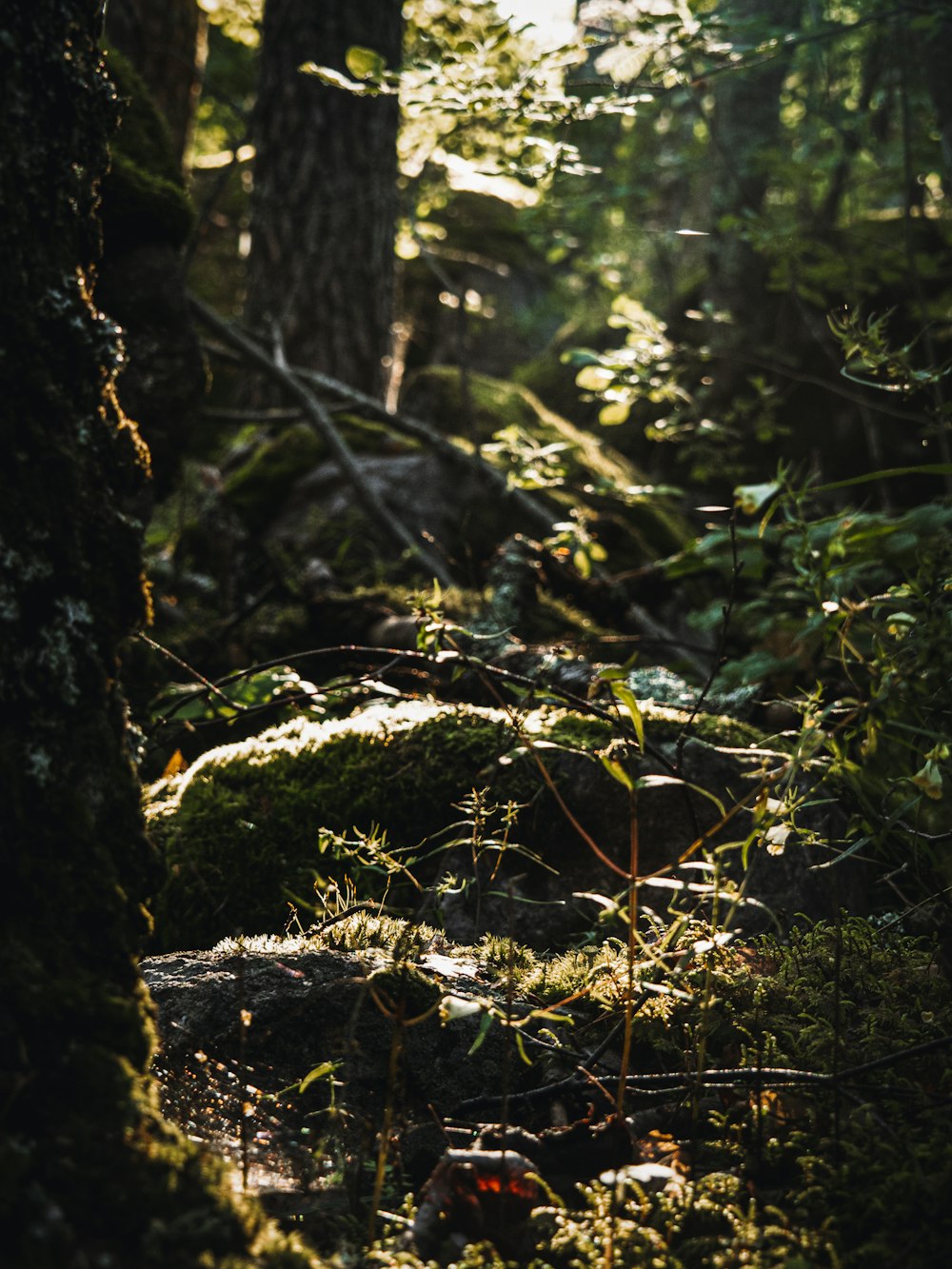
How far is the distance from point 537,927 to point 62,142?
2367 millimetres

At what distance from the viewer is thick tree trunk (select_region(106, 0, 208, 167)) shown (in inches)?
279

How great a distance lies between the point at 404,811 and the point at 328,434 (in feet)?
10.3

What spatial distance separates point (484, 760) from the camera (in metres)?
3.26

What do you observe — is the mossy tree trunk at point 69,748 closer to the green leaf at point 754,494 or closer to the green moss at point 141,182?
the green leaf at point 754,494

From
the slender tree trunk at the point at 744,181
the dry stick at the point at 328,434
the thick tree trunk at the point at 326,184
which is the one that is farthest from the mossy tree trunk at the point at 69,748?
the slender tree trunk at the point at 744,181

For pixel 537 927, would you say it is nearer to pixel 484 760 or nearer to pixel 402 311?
pixel 484 760

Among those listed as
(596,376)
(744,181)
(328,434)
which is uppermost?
(744,181)

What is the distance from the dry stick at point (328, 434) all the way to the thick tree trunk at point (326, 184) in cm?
152

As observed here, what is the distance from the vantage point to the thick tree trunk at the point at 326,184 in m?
7.38

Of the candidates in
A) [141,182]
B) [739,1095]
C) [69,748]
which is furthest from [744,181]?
[69,748]

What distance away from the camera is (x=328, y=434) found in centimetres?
574

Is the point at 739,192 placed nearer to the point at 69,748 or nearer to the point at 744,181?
the point at 744,181

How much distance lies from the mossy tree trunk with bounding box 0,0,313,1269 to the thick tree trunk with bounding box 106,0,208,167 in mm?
6401

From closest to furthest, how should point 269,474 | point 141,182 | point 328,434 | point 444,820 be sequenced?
1. point 444,820
2. point 141,182
3. point 328,434
4. point 269,474
